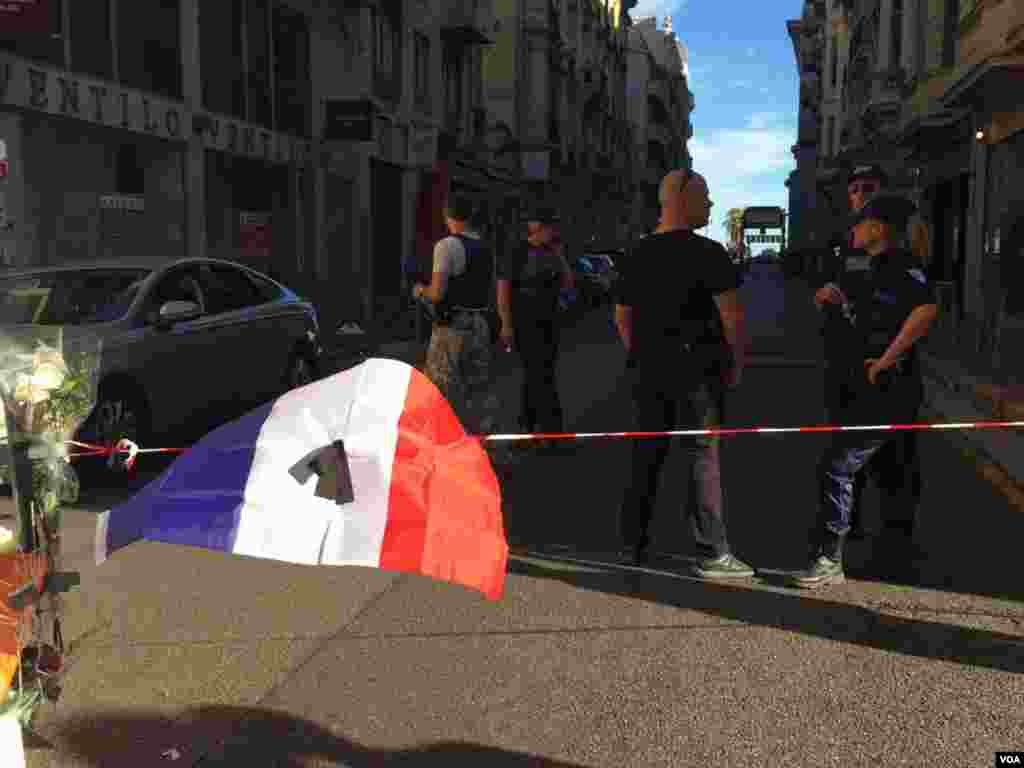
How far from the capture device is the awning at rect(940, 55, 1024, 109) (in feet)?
59.6

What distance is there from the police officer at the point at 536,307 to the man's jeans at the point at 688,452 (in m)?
3.03

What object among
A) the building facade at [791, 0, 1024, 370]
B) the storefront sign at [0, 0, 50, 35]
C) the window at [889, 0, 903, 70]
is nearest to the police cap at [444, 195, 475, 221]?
the building facade at [791, 0, 1024, 370]

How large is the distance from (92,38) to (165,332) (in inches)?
377

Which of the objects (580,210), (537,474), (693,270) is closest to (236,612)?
(693,270)

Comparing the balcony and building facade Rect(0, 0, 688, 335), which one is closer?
building facade Rect(0, 0, 688, 335)

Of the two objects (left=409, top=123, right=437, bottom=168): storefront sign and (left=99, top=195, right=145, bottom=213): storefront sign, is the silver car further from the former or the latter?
(left=409, top=123, right=437, bottom=168): storefront sign

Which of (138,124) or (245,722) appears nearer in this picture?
(245,722)

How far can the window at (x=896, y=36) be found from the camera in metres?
36.3

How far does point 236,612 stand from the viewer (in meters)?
5.07

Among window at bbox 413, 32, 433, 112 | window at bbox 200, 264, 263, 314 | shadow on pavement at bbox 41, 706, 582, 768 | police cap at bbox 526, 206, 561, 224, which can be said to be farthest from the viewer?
window at bbox 413, 32, 433, 112

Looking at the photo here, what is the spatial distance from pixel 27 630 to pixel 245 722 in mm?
986

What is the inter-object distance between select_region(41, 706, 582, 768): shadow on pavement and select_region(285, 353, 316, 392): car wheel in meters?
6.86

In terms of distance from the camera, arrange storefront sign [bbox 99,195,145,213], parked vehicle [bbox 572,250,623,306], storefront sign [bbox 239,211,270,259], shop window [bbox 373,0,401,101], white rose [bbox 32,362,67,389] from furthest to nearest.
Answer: parked vehicle [bbox 572,250,623,306] < shop window [bbox 373,0,401,101] < storefront sign [bbox 239,211,270,259] < storefront sign [bbox 99,195,145,213] < white rose [bbox 32,362,67,389]

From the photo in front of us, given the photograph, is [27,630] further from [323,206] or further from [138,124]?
[323,206]
